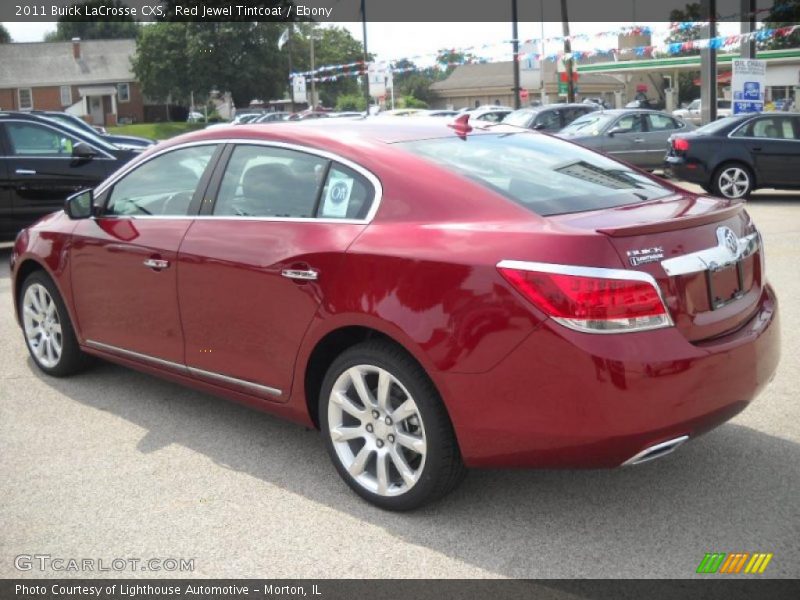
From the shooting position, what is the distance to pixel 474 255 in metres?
3.46

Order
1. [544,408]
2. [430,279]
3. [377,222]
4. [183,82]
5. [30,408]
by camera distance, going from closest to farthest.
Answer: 1. [544,408]
2. [430,279]
3. [377,222]
4. [30,408]
5. [183,82]

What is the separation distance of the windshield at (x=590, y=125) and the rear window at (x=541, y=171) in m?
15.6

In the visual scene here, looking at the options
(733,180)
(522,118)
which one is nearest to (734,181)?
(733,180)

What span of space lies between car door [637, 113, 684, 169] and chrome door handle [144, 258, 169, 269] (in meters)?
16.5

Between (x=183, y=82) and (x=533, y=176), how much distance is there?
2914 inches

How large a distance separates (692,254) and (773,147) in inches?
502

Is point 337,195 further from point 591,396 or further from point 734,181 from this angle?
point 734,181

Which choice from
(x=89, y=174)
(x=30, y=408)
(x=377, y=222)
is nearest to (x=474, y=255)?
(x=377, y=222)

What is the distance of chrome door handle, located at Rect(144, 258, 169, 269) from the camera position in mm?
4715

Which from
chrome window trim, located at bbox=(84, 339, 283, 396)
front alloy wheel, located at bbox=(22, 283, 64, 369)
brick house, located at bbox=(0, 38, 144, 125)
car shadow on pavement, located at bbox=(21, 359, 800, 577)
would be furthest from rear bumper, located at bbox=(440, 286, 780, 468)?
brick house, located at bbox=(0, 38, 144, 125)

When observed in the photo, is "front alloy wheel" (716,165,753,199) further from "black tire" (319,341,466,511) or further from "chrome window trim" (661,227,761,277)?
"black tire" (319,341,466,511)

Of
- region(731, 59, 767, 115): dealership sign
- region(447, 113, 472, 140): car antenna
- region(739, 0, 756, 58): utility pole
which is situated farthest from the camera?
region(739, 0, 756, 58): utility pole

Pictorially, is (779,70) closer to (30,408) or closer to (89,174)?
(89,174)

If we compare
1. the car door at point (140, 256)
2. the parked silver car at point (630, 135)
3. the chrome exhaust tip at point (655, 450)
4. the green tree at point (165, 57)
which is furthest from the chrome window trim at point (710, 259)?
the green tree at point (165, 57)
